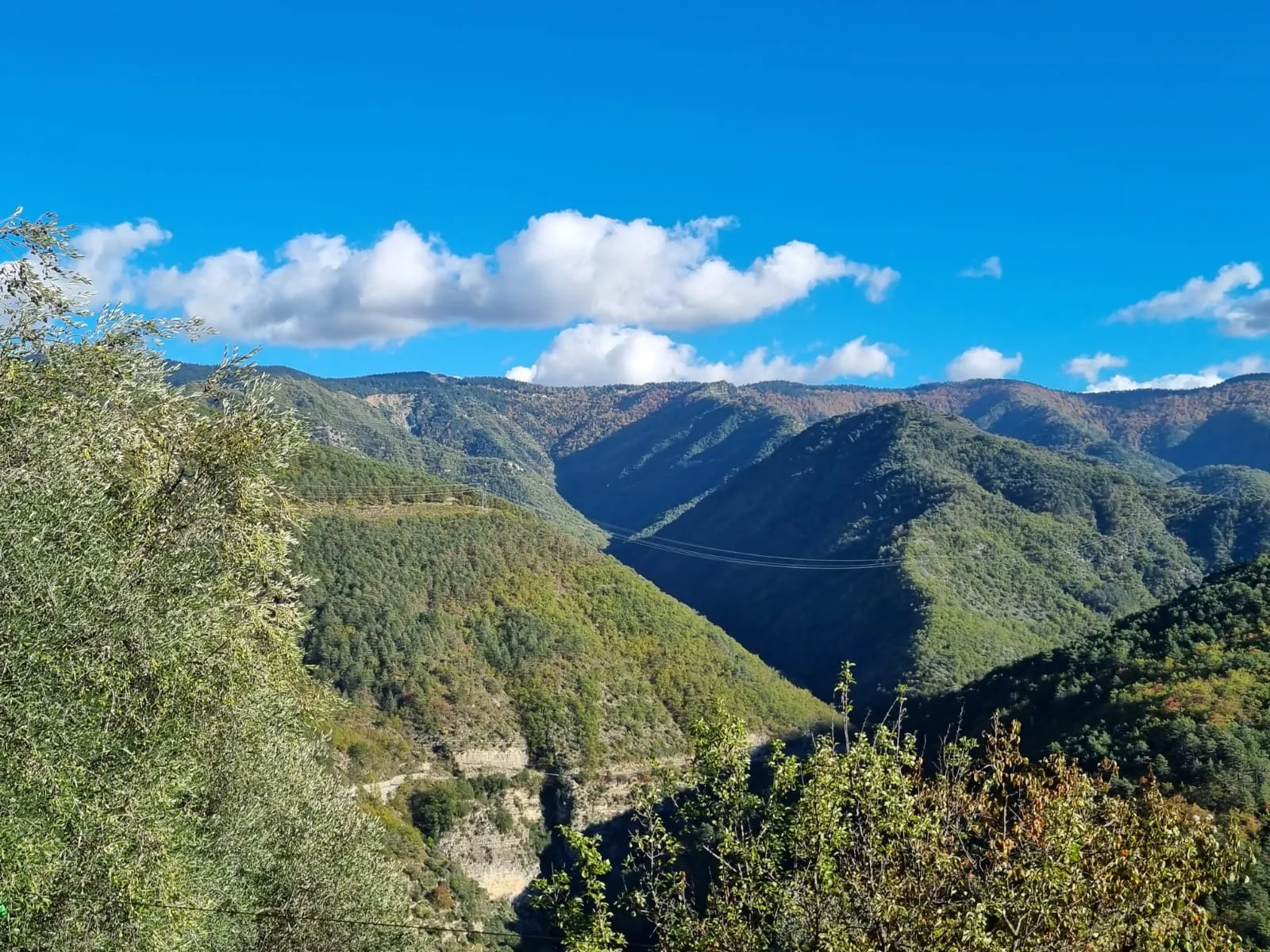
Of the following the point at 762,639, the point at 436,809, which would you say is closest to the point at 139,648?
the point at 436,809

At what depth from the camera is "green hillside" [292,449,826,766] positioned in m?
70.1

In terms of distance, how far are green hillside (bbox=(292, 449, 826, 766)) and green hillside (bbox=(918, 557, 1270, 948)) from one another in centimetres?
2607

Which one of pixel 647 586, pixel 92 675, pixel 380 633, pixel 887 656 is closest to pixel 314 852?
pixel 92 675

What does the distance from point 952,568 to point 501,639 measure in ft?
263

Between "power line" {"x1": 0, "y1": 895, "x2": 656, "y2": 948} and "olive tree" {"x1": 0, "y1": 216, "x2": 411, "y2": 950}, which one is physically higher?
"olive tree" {"x1": 0, "y1": 216, "x2": 411, "y2": 950}

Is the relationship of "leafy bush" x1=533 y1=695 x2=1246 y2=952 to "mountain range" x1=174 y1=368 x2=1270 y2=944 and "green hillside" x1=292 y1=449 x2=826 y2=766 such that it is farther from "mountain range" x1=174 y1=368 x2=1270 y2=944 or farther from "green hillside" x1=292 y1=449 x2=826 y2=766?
"green hillside" x1=292 y1=449 x2=826 y2=766

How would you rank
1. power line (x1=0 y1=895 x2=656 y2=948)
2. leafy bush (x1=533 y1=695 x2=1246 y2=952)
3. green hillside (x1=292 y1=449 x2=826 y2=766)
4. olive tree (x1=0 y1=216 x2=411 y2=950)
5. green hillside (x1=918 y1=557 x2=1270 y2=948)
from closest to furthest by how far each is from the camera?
1. leafy bush (x1=533 y1=695 x2=1246 y2=952)
2. olive tree (x1=0 y1=216 x2=411 y2=950)
3. power line (x1=0 y1=895 x2=656 y2=948)
4. green hillside (x1=918 y1=557 x2=1270 y2=948)
5. green hillside (x1=292 y1=449 x2=826 y2=766)

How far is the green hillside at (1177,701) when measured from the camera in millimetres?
32625

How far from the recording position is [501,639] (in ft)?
259

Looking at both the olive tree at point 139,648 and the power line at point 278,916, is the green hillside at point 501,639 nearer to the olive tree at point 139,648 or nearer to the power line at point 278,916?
the power line at point 278,916

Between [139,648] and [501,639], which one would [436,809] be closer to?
[501,639]

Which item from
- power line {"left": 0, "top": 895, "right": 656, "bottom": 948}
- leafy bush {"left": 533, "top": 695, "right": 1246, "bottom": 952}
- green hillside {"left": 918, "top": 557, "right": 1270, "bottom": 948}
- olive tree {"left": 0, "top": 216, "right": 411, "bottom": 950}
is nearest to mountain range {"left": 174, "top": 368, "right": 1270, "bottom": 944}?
green hillside {"left": 918, "top": 557, "right": 1270, "bottom": 948}

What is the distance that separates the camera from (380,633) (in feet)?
236

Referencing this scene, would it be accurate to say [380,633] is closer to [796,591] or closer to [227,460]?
A: [227,460]
